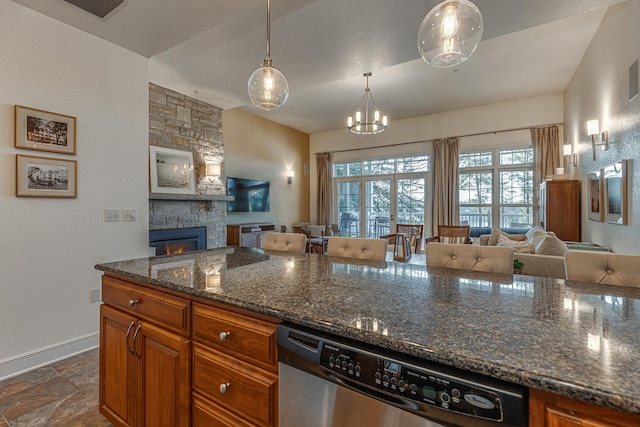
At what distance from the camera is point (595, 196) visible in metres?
3.53

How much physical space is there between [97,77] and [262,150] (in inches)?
149

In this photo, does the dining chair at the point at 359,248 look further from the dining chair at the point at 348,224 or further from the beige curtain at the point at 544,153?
the dining chair at the point at 348,224

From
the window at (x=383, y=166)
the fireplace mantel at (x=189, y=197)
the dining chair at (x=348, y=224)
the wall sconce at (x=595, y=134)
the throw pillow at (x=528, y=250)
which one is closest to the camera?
the wall sconce at (x=595, y=134)

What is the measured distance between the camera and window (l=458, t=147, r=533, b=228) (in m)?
5.76

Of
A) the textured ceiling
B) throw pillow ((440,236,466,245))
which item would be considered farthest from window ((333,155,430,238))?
the textured ceiling

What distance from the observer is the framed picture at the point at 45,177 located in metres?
2.31

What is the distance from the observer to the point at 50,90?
97.4 inches

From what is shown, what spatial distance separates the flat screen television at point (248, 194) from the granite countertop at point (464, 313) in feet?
13.0

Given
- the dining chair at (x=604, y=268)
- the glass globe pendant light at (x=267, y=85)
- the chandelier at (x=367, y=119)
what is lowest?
the dining chair at (x=604, y=268)

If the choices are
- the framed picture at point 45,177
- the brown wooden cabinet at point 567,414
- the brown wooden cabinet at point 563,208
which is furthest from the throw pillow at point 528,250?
the framed picture at point 45,177

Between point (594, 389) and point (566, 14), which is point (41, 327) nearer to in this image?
point (594, 389)

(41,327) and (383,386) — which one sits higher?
(383,386)

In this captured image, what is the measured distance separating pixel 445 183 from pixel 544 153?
1.73 meters

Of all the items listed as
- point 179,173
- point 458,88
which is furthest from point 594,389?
point 458,88
